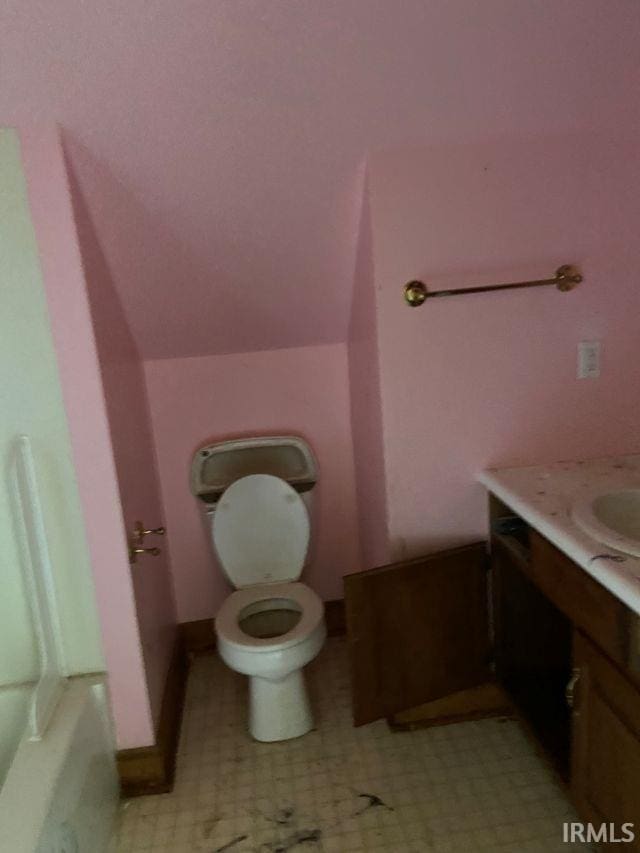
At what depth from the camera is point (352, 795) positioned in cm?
189

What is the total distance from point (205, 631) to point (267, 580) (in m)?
0.42

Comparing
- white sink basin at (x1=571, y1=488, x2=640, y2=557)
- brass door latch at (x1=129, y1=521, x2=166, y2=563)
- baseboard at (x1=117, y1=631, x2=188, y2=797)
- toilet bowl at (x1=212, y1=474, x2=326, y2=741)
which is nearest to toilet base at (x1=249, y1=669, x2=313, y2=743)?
toilet bowl at (x1=212, y1=474, x2=326, y2=741)

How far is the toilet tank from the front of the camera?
245 centimetres

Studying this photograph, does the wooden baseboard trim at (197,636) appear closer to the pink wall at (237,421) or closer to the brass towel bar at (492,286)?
the pink wall at (237,421)

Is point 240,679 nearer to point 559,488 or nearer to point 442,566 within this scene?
point 442,566

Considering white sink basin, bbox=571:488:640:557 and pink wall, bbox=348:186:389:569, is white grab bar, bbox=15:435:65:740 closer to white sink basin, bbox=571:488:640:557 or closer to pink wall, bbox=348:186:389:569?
pink wall, bbox=348:186:389:569

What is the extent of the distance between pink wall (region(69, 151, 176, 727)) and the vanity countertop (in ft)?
3.27

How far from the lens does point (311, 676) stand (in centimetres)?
246

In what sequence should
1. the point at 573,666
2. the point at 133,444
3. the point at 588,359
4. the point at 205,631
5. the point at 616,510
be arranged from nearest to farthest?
the point at 573,666 → the point at 616,510 → the point at 588,359 → the point at 133,444 → the point at 205,631

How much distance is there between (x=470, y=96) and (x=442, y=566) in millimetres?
1175

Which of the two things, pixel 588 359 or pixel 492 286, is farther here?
pixel 588 359

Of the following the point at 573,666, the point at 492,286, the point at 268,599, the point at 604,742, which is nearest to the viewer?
the point at 604,742
